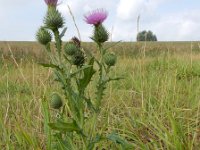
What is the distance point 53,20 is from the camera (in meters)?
1.62

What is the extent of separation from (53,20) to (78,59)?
0.66ft

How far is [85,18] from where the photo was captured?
1.71 m

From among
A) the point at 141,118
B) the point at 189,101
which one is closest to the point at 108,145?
the point at 141,118

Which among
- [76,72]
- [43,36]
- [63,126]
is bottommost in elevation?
[63,126]

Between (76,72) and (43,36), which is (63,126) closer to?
(76,72)

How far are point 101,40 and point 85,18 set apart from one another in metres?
0.13

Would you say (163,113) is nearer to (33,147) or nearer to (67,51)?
(33,147)

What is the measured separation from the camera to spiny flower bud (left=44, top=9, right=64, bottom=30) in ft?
5.31

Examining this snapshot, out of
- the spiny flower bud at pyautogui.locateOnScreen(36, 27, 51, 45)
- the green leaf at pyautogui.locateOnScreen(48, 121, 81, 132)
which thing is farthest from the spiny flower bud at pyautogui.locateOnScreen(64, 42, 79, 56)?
the green leaf at pyautogui.locateOnScreen(48, 121, 81, 132)

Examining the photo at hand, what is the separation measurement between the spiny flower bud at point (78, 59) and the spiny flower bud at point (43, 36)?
0.16 meters

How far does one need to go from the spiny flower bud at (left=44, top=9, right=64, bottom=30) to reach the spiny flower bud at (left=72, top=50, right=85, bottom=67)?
15cm

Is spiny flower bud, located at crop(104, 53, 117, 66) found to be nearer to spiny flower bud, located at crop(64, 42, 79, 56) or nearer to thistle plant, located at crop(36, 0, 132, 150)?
thistle plant, located at crop(36, 0, 132, 150)

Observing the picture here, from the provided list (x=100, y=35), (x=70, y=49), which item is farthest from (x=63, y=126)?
(x=100, y=35)

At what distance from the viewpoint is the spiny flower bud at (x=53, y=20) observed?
162 cm
